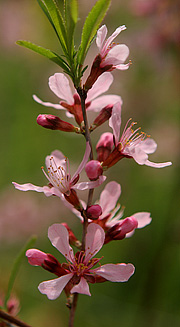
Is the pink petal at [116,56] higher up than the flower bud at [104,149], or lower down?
higher up

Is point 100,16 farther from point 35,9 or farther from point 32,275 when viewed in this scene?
point 35,9

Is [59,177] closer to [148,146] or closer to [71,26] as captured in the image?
[148,146]

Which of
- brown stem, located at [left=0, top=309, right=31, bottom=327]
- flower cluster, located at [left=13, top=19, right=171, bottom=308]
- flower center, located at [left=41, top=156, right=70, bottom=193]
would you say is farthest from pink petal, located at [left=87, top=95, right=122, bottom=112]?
brown stem, located at [left=0, top=309, right=31, bottom=327]

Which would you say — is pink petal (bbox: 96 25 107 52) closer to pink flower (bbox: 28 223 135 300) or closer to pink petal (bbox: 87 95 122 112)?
pink petal (bbox: 87 95 122 112)

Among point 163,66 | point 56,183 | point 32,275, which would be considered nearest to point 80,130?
point 56,183

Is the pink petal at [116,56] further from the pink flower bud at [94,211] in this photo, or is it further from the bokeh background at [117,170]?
the bokeh background at [117,170]

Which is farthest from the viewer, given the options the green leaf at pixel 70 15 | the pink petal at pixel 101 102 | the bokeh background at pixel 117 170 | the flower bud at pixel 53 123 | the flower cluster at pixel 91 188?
the bokeh background at pixel 117 170

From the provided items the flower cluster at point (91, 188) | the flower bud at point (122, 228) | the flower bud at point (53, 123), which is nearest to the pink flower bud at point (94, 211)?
the flower cluster at point (91, 188)
